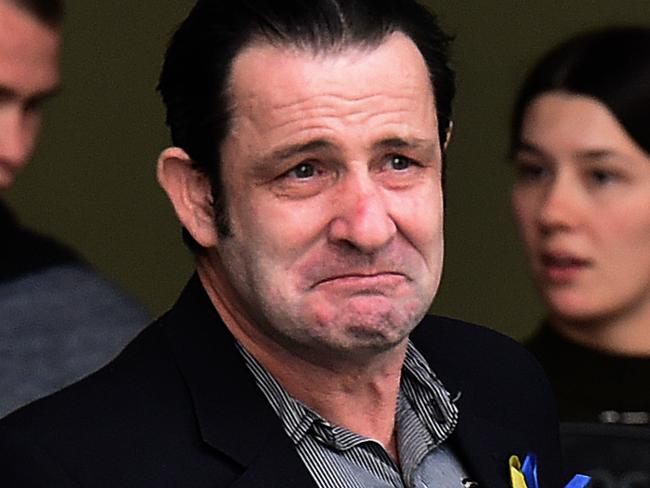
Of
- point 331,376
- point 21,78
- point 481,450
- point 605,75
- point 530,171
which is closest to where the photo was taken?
Result: point 331,376

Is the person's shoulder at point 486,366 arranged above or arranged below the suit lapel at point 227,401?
below

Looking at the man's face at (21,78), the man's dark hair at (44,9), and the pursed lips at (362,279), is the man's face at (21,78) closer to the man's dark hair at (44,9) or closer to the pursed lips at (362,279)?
the man's dark hair at (44,9)

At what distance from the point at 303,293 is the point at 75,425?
26cm

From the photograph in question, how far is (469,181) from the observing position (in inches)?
127

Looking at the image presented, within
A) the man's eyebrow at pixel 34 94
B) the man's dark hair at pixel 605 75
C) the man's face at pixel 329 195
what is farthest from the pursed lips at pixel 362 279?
the man's dark hair at pixel 605 75

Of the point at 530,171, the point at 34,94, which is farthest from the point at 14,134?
the point at 530,171

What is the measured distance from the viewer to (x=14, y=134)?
2.58m

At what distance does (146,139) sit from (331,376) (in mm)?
1475

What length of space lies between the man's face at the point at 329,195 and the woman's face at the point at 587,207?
127cm

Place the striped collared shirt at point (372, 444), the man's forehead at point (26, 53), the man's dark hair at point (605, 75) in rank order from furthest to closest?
the man's dark hair at point (605, 75) < the man's forehead at point (26, 53) < the striped collared shirt at point (372, 444)

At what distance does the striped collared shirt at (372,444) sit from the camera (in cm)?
165

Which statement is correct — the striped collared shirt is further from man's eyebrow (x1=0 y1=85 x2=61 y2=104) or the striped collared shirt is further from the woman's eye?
the woman's eye

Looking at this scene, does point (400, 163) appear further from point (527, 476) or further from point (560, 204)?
point (560, 204)

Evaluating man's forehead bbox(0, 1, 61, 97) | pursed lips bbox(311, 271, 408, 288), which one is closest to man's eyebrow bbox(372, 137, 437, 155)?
pursed lips bbox(311, 271, 408, 288)
